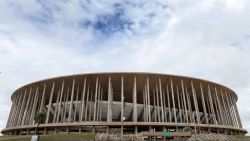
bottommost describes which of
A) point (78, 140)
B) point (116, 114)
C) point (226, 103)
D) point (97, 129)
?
point (78, 140)

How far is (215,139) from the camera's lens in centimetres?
2902

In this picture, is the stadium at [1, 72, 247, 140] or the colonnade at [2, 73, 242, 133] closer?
the stadium at [1, 72, 247, 140]

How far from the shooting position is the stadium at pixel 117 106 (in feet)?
126

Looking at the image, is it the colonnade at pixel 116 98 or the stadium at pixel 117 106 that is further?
the colonnade at pixel 116 98

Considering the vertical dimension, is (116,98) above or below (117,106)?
above

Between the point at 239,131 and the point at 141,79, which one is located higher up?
the point at 141,79

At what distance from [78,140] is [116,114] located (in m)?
28.0

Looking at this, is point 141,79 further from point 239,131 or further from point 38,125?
point 239,131

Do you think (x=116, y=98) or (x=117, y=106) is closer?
(x=117, y=106)

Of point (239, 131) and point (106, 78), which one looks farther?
point (239, 131)

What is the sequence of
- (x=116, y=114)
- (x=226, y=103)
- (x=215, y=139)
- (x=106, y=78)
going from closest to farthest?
(x=215, y=139)
(x=106, y=78)
(x=116, y=114)
(x=226, y=103)

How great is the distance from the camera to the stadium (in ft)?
126

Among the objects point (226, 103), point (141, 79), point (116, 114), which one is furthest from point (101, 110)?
point (226, 103)

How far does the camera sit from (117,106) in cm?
5103
